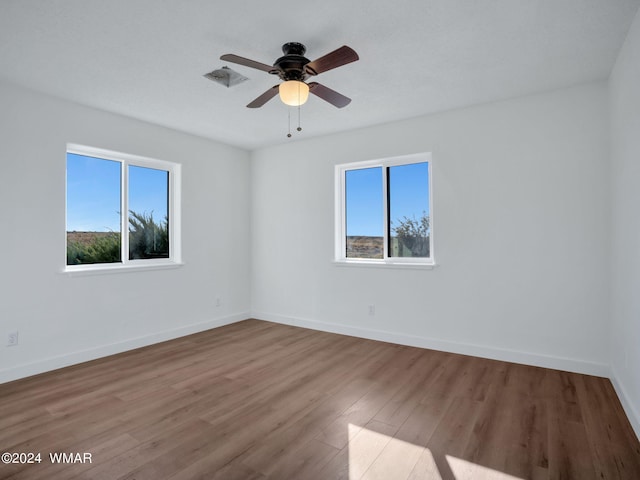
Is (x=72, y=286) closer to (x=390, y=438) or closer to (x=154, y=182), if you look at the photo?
(x=154, y=182)

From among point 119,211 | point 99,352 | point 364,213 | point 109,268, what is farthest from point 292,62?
point 99,352

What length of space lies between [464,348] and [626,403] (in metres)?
1.37

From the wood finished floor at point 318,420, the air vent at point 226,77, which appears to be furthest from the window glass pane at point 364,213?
the air vent at point 226,77

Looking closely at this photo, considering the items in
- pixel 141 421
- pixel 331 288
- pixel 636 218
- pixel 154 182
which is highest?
pixel 154 182

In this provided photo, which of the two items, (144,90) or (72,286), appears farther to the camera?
(72,286)

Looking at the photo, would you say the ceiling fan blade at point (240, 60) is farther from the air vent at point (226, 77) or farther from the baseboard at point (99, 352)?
the baseboard at point (99, 352)

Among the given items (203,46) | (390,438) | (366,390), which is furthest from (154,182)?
(390,438)

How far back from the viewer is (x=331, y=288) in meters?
4.59

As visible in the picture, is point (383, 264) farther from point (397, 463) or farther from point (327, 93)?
point (397, 463)

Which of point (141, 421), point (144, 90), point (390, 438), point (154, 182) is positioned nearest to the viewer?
point (390, 438)

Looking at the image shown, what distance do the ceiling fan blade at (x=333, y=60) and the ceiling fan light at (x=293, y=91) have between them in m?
0.10

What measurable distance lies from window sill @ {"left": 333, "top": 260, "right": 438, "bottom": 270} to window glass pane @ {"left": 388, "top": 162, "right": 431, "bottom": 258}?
0.17 metres

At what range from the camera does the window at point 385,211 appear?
405 cm

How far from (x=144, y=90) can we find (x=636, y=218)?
384 cm
